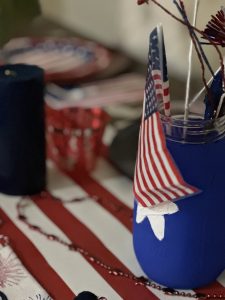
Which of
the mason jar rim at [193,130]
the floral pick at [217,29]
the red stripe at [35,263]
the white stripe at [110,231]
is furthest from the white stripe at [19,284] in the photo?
the floral pick at [217,29]

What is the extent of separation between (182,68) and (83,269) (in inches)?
28.3

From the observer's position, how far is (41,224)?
768 millimetres

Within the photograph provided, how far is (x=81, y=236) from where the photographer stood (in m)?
0.75

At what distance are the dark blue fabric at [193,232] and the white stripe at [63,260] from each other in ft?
0.19

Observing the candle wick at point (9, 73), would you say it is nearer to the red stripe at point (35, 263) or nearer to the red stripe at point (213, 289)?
the red stripe at point (35, 263)

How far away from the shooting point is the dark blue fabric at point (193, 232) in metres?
0.57

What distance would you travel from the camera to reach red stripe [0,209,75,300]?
64 cm

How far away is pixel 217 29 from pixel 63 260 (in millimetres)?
339

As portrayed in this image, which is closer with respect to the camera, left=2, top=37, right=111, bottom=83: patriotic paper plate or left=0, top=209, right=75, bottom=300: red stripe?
left=0, top=209, right=75, bottom=300: red stripe

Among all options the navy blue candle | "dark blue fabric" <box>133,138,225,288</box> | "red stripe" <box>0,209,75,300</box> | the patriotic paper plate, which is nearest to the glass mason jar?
"dark blue fabric" <box>133,138,225,288</box>

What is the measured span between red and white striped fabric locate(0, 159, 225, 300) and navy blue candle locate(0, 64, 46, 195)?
0.11 ft

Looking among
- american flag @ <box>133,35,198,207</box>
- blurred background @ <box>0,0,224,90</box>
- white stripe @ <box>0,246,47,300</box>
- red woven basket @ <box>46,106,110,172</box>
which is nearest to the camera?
american flag @ <box>133,35,198,207</box>

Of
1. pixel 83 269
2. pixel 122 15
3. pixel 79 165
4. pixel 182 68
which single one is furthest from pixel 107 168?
pixel 122 15

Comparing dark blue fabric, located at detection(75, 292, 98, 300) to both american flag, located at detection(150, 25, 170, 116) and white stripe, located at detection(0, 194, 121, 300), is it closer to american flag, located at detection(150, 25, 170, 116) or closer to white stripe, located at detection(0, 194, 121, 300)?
white stripe, located at detection(0, 194, 121, 300)
